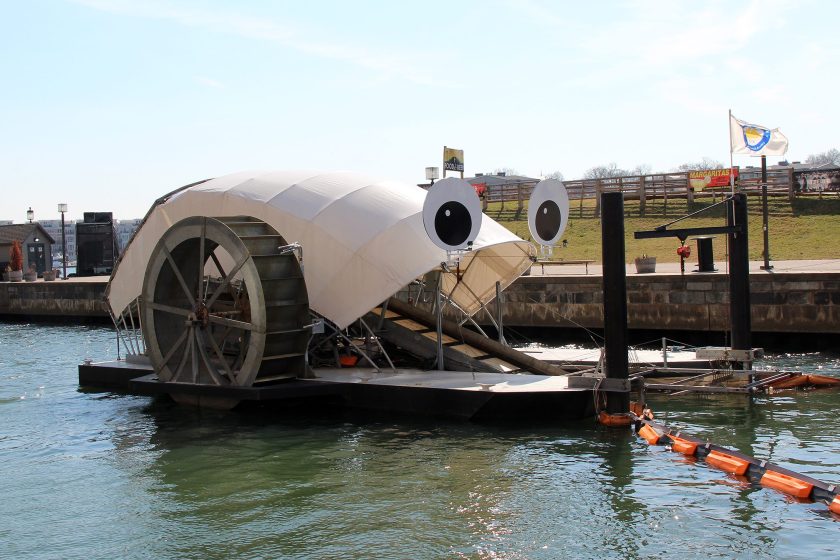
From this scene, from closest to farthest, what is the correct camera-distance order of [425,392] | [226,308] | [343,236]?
[425,392] → [343,236] → [226,308]

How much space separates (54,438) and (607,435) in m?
10.5

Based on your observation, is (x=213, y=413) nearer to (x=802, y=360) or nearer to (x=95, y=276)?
(x=802, y=360)

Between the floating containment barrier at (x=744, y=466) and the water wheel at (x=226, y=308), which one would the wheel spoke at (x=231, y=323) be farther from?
the floating containment barrier at (x=744, y=466)

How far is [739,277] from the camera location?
19391 mm

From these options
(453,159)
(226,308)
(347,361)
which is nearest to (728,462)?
(347,361)

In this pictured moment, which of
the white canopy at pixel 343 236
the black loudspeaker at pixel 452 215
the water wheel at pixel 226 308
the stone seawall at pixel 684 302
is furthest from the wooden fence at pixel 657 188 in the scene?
the black loudspeaker at pixel 452 215

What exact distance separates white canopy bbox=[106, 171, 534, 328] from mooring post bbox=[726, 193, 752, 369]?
4488mm

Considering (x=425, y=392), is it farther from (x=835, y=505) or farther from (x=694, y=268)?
(x=694, y=268)

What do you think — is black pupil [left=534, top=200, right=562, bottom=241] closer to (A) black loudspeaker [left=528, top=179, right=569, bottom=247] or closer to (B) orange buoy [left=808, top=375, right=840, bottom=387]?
(A) black loudspeaker [left=528, top=179, right=569, bottom=247]

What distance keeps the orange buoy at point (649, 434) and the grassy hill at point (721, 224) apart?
928 inches

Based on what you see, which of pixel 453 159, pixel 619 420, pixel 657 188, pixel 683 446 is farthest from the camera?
pixel 657 188

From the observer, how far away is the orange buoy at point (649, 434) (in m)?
15.9

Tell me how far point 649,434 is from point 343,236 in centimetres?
737

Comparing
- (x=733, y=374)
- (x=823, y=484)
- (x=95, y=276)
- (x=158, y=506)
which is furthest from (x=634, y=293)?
(x=95, y=276)
